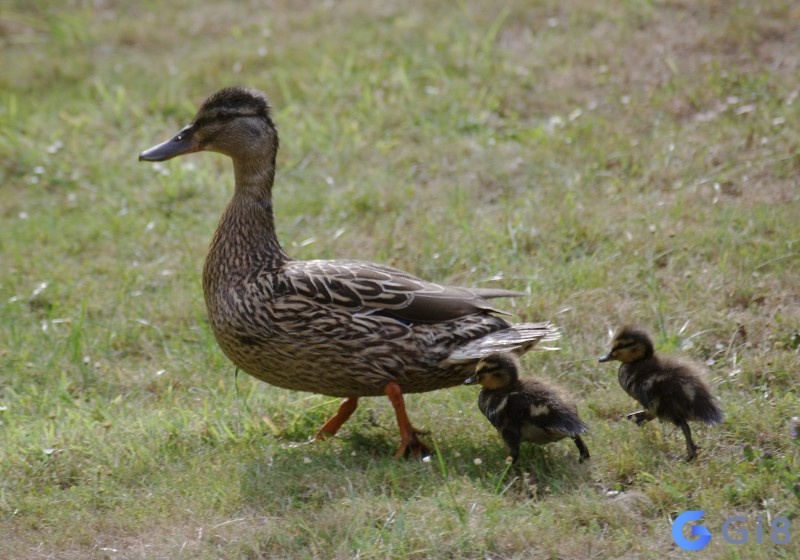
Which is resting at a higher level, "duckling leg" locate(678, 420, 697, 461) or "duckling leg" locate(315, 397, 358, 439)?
"duckling leg" locate(678, 420, 697, 461)

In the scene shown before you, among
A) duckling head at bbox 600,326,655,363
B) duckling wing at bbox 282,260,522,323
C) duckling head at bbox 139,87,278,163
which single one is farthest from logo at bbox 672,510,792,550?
duckling head at bbox 139,87,278,163

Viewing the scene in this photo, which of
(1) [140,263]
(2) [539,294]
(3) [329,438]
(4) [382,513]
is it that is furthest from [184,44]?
(4) [382,513]

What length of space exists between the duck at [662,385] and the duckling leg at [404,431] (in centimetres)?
87

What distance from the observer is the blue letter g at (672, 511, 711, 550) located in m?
3.88

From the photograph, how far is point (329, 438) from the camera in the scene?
503cm

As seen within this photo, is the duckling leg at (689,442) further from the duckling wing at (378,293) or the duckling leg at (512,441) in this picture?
the duckling wing at (378,293)

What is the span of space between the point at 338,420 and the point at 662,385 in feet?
4.85

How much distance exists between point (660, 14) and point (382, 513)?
5913 mm

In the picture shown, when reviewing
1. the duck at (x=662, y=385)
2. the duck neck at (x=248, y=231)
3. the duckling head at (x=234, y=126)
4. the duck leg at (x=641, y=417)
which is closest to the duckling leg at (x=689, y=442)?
the duck at (x=662, y=385)

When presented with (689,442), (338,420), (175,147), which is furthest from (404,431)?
(175,147)

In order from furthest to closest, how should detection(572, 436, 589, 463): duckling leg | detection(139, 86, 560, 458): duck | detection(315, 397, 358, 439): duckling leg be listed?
detection(315, 397, 358, 439): duckling leg, detection(139, 86, 560, 458): duck, detection(572, 436, 589, 463): duckling leg

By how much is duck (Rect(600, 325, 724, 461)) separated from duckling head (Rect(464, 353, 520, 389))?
0.45m

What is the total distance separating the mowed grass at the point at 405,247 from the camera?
427 cm

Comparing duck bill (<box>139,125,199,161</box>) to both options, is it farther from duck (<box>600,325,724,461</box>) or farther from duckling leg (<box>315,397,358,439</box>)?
duck (<box>600,325,724,461</box>)
